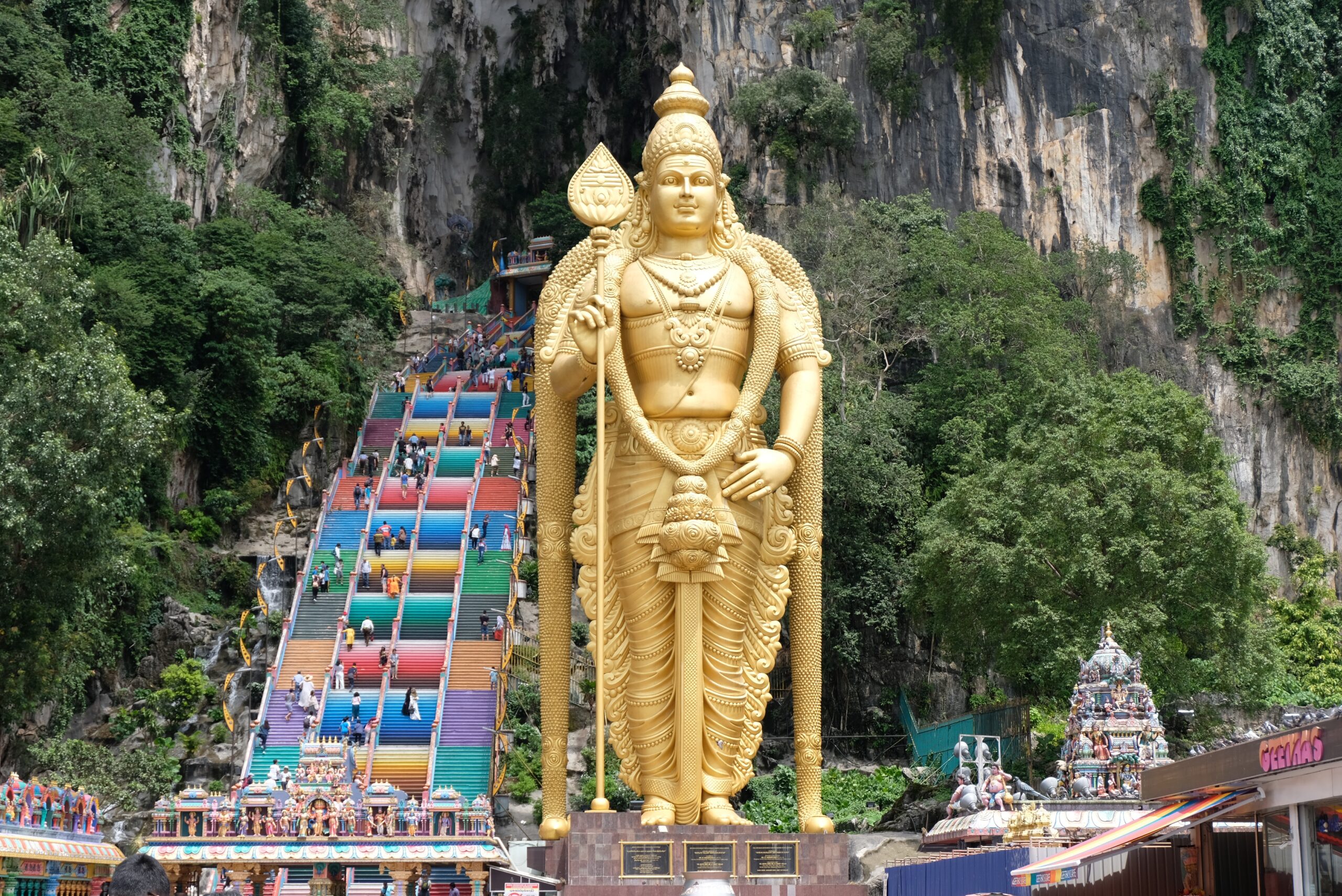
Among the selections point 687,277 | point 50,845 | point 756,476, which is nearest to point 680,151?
point 687,277

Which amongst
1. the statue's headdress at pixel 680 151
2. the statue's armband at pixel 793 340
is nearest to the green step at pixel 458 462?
the statue's headdress at pixel 680 151

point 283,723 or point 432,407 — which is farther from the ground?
point 432,407

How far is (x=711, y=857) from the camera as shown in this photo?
10.9 m

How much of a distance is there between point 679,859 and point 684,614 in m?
1.60

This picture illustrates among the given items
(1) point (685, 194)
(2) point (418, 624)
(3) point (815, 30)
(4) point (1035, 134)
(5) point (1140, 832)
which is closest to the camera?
(5) point (1140, 832)

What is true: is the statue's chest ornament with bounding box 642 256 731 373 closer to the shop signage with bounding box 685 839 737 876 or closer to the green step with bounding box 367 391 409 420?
the shop signage with bounding box 685 839 737 876

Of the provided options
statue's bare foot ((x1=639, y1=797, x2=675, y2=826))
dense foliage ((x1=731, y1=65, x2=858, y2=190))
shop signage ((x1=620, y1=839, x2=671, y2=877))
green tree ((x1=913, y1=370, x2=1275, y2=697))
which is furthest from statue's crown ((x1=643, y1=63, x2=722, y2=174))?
dense foliage ((x1=731, y1=65, x2=858, y2=190))

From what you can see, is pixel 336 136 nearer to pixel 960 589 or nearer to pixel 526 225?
pixel 526 225

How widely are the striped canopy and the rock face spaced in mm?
21026

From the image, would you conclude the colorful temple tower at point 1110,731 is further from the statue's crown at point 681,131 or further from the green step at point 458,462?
the green step at point 458,462

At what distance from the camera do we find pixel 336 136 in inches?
1582

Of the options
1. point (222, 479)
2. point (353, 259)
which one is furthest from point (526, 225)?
point (222, 479)

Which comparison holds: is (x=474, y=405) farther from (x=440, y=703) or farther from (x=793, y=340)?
(x=793, y=340)

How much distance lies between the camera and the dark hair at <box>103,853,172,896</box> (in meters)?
5.04
